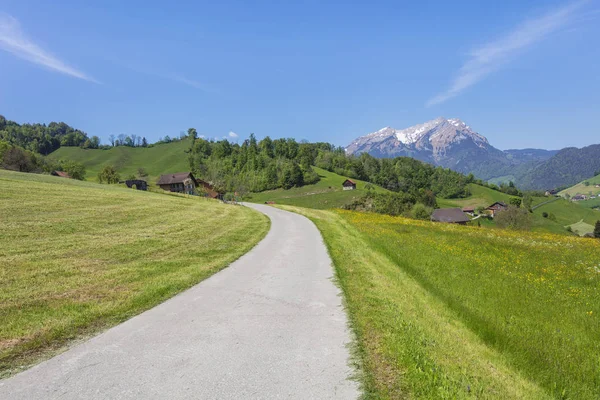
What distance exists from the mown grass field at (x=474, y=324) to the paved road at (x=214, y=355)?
625mm

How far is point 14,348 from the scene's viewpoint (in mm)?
5805

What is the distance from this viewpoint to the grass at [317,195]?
118750mm

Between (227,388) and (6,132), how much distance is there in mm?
254631

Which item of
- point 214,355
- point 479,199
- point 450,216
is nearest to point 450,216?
point 450,216

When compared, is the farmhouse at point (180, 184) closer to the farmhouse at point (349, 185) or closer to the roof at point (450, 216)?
the farmhouse at point (349, 185)

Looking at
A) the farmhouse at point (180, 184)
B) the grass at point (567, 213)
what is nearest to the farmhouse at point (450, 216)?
the grass at point (567, 213)

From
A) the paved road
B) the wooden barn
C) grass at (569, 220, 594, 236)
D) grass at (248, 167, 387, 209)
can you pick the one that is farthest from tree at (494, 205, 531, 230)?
the wooden barn

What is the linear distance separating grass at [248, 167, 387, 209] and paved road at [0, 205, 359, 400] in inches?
4124

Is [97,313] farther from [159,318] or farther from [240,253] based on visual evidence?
[240,253]

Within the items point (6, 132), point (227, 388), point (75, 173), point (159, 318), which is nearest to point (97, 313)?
point (159, 318)

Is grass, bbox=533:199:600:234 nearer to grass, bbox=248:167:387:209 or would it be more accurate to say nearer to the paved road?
grass, bbox=248:167:387:209

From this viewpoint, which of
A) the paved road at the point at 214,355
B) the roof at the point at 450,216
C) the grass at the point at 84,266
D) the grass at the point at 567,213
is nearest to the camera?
the paved road at the point at 214,355

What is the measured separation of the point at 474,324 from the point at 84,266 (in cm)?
1232

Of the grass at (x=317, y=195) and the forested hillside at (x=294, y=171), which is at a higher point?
the forested hillside at (x=294, y=171)
